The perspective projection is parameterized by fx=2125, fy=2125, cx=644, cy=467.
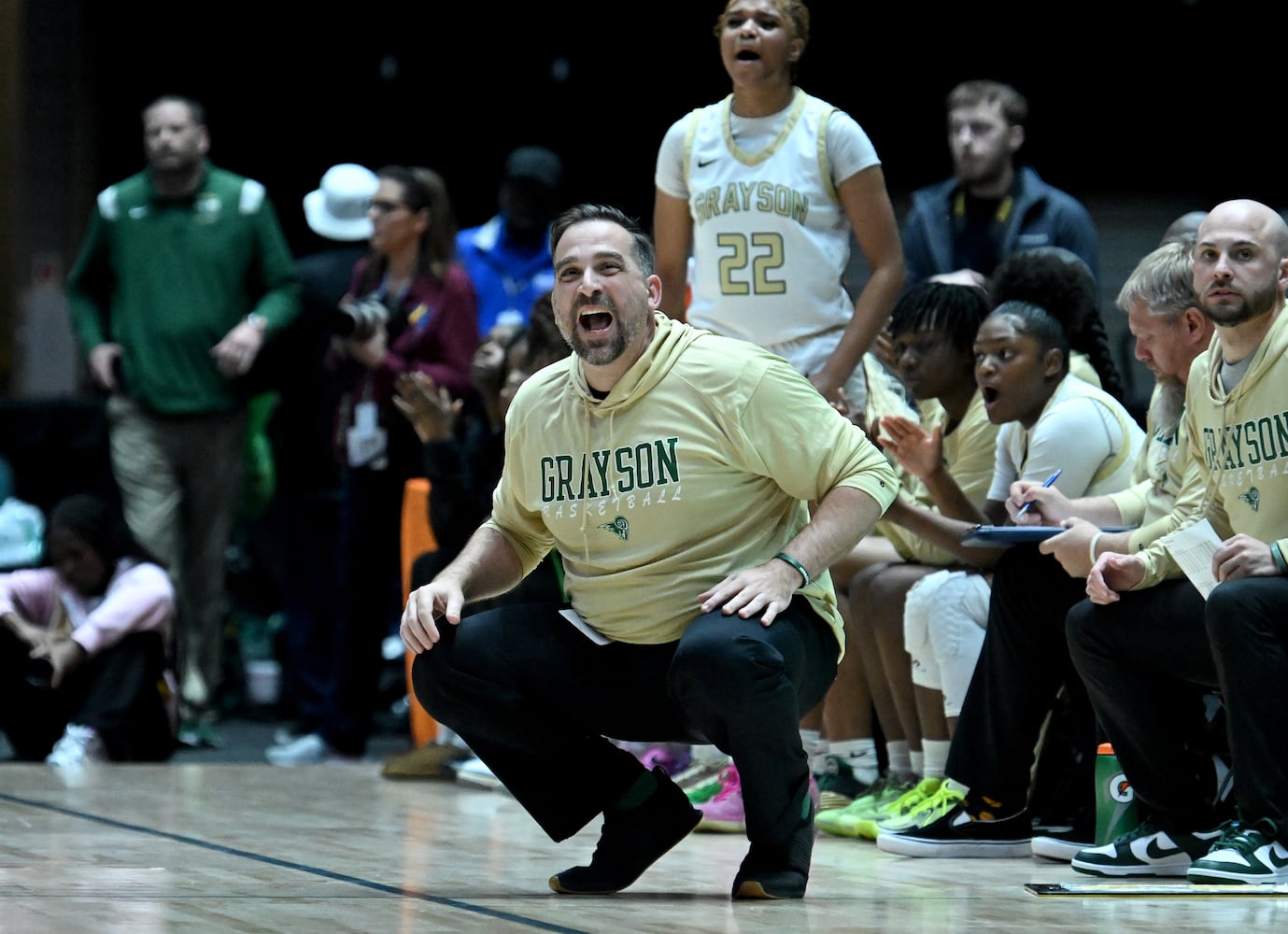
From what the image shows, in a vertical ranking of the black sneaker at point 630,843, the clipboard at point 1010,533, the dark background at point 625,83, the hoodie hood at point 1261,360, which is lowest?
the black sneaker at point 630,843

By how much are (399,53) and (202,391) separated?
3536 millimetres

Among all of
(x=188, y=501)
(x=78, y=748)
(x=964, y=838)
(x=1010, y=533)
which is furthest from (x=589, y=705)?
(x=188, y=501)

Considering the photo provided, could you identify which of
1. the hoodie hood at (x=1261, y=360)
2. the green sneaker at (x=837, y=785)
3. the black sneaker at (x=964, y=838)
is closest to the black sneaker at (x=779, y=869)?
the black sneaker at (x=964, y=838)

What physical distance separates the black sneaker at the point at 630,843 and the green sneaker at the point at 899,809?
2.89ft

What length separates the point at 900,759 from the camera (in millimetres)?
4801

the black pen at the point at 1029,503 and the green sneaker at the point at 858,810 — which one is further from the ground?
the black pen at the point at 1029,503

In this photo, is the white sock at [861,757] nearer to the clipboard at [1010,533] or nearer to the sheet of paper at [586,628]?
the clipboard at [1010,533]

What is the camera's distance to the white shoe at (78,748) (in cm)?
618

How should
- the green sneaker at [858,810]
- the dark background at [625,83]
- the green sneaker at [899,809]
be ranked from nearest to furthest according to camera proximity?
the green sneaker at [899,809] → the green sneaker at [858,810] → the dark background at [625,83]

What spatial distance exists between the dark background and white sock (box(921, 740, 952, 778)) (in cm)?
506

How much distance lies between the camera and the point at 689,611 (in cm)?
365

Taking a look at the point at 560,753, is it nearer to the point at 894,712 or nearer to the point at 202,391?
the point at 894,712

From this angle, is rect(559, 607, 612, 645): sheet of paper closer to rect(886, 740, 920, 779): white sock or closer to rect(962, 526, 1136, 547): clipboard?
rect(962, 526, 1136, 547): clipboard

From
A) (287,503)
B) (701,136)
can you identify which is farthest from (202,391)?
(701,136)
